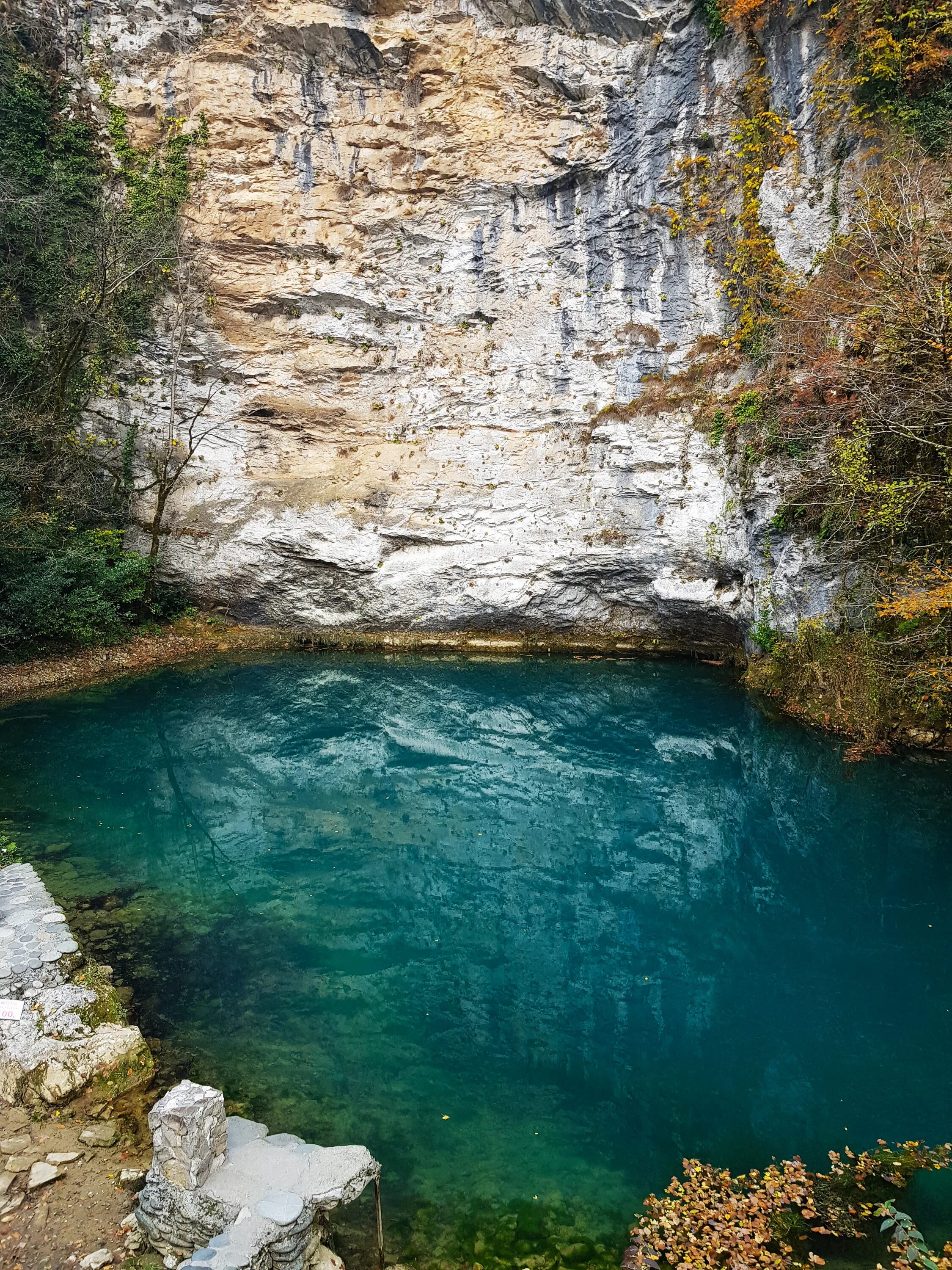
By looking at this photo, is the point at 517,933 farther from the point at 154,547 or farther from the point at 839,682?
the point at 154,547

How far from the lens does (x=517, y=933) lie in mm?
7188

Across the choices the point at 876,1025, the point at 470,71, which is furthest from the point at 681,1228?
the point at 470,71

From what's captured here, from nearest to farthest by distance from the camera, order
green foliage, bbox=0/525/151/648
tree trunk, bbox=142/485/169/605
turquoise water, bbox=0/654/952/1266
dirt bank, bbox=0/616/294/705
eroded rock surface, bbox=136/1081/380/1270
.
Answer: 1. eroded rock surface, bbox=136/1081/380/1270
2. turquoise water, bbox=0/654/952/1266
3. green foliage, bbox=0/525/151/648
4. dirt bank, bbox=0/616/294/705
5. tree trunk, bbox=142/485/169/605

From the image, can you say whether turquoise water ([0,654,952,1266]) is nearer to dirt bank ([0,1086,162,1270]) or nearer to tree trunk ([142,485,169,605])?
dirt bank ([0,1086,162,1270])

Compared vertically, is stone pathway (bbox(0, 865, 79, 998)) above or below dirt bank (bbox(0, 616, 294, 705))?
below

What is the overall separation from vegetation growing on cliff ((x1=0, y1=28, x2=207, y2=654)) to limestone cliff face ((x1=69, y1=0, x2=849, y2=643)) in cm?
110

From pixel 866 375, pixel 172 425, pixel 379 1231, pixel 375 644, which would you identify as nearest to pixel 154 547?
pixel 172 425

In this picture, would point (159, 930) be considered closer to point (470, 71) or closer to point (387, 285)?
point (387, 285)

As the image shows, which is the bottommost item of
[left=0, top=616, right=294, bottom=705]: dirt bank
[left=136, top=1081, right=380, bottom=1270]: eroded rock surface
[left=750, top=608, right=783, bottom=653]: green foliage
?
[left=136, top=1081, right=380, bottom=1270]: eroded rock surface

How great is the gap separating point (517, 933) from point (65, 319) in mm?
15069

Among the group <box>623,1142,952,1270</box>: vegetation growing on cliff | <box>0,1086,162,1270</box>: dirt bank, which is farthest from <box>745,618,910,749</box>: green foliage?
<box>0,1086,162,1270</box>: dirt bank

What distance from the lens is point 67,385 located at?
15531 millimetres

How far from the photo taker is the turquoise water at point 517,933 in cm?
477

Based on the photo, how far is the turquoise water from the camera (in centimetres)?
477
